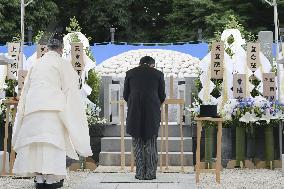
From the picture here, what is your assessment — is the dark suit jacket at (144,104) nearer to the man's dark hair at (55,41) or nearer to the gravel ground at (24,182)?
the gravel ground at (24,182)

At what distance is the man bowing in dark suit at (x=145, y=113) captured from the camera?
7500 millimetres

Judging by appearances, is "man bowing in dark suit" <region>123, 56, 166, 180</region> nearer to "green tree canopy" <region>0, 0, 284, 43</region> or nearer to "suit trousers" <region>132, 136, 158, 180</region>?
"suit trousers" <region>132, 136, 158, 180</region>

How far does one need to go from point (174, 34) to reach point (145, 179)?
15892 millimetres

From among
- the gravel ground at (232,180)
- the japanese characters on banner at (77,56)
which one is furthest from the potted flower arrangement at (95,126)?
the gravel ground at (232,180)

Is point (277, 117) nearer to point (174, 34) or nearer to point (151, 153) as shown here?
point (151, 153)

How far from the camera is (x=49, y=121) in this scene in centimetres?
660

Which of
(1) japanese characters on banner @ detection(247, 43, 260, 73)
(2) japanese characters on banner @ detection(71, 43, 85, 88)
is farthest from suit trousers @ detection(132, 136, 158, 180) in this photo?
(1) japanese characters on banner @ detection(247, 43, 260, 73)

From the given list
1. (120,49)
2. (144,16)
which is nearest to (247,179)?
(120,49)

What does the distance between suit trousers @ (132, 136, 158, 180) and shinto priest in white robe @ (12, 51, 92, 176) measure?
1.01 meters

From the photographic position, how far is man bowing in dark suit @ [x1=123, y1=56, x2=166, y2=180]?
750cm

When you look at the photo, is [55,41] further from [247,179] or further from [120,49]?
[120,49]

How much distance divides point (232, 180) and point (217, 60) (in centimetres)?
281

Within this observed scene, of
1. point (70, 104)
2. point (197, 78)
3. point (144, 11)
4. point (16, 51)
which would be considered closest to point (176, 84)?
point (197, 78)

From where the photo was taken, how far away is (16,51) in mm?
11594
